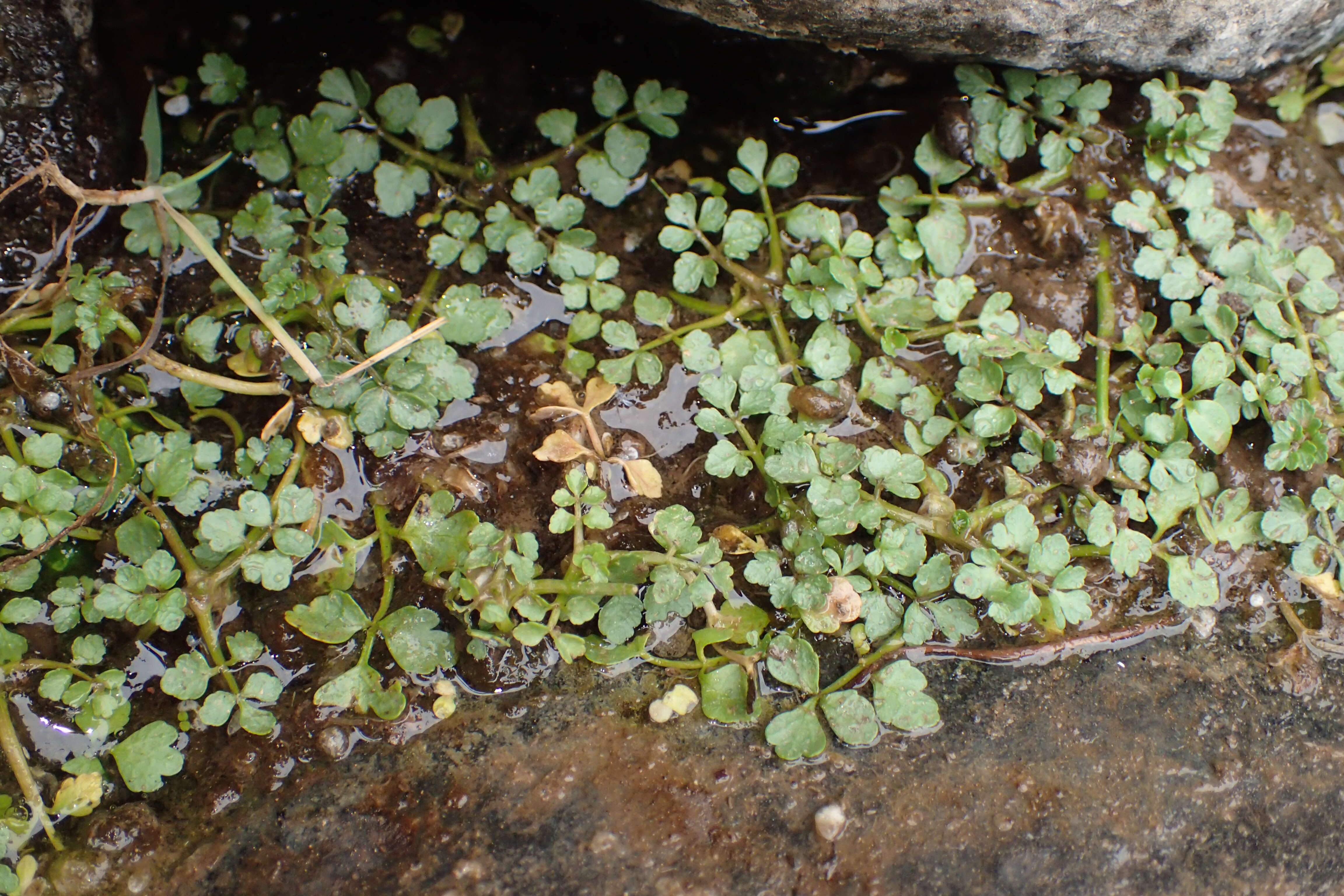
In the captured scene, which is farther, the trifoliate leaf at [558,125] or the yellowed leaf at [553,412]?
the trifoliate leaf at [558,125]

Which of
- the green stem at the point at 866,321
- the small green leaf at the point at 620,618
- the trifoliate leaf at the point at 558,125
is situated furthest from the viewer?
the trifoliate leaf at the point at 558,125

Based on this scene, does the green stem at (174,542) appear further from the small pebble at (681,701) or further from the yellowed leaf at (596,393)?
the small pebble at (681,701)

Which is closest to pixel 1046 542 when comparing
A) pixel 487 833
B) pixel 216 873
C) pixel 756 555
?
pixel 756 555

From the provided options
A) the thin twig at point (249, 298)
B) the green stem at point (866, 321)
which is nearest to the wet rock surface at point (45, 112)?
the thin twig at point (249, 298)

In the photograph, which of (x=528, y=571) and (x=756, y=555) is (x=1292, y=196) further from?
(x=528, y=571)

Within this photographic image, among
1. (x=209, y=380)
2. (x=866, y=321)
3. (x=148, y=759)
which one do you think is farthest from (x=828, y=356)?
(x=148, y=759)

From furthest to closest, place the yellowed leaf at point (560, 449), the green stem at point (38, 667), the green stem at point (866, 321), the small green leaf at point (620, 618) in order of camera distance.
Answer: the green stem at point (866, 321), the yellowed leaf at point (560, 449), the small green leaf at point (620, 618), the green stem at point (38, 667)

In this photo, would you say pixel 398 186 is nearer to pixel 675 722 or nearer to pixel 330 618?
pixel 330 618
